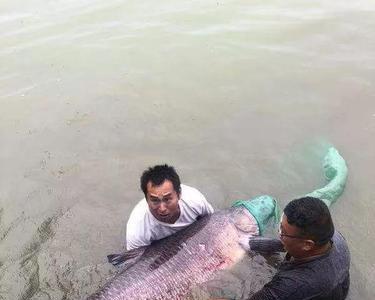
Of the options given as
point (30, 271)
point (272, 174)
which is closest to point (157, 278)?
point (30, 271)

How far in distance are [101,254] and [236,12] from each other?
6748mm

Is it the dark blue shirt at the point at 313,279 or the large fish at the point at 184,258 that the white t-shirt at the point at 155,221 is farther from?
the dark blue shirt at the point at 313,279

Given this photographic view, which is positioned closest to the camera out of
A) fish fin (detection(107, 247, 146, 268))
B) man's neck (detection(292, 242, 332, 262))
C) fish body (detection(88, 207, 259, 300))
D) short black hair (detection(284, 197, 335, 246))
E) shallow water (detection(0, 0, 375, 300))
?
short black hair (detection(284, 197, 335, 246))

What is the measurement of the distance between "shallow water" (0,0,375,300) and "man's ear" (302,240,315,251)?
1426 mm

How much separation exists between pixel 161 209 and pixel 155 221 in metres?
0.34

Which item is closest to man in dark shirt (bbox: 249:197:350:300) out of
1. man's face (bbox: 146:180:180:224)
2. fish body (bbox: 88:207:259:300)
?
fish body (bbox: 88:207:259:300)

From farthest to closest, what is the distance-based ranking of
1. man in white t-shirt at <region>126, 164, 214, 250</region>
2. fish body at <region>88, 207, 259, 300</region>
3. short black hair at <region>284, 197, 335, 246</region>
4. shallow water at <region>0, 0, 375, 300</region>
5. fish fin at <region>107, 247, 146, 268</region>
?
shallow water at <region>0, 0, 375, 300</region>
fish fin at <region>107, 247, 146, 268</region>
man in white t-shirt at <region>126, 164, 214, 250</region>
fish body at <region>88, 207, 259, 300</region>
short black hair at <region>284, 197, 335, 246</region>

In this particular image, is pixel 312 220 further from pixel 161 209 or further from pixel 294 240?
pixel 161 209

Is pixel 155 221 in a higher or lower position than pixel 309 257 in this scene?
lower

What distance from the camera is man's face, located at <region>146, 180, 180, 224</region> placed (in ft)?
14.5

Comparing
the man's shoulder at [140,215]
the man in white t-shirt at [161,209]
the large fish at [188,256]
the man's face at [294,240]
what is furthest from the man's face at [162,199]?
the man's face at [294,240]

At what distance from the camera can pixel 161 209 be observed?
4.51m

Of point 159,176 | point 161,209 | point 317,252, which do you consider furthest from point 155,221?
point 317,252

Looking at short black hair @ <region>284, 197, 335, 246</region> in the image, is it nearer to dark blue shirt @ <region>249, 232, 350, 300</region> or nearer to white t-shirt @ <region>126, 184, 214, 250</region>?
dark blue shirt @ <region>249, 232, 350, 300</region>
